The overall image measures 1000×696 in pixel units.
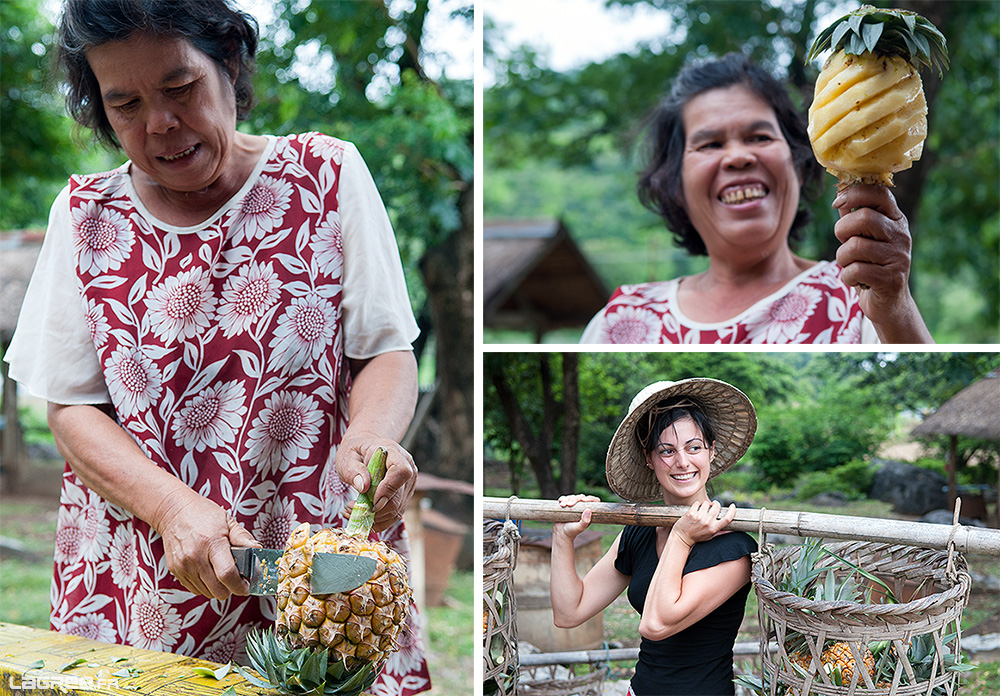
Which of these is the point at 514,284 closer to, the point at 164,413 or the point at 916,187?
the point at 916,187

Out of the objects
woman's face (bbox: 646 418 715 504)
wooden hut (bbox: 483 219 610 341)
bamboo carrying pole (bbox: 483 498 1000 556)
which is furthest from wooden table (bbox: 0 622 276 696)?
wooden hut (bbox: 483 219 610 341)

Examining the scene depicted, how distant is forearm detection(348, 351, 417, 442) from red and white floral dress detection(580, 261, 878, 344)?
77cm

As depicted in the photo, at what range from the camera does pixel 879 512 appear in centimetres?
182

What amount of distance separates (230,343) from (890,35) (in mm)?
1539

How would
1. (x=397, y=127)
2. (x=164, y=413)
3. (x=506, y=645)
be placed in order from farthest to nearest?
(x=397, y=127) < (x=164, y=413) < (x=506, y=645)

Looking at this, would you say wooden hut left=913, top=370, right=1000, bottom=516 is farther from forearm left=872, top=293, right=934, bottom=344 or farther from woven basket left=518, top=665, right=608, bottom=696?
woven basket left=518, top=665, right=608, bottom=696

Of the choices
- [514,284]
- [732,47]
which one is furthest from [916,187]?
[514,284]

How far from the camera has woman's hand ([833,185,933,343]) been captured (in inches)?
64.5

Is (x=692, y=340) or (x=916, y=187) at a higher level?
(x=916, y=187)

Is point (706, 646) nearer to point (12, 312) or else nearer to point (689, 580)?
point (689, 580)

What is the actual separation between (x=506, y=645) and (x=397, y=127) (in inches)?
153

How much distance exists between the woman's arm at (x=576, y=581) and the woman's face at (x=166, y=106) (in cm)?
118

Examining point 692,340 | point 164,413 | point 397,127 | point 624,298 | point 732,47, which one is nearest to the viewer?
point 164,413

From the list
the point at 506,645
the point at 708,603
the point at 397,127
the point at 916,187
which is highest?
the point at 397,127
